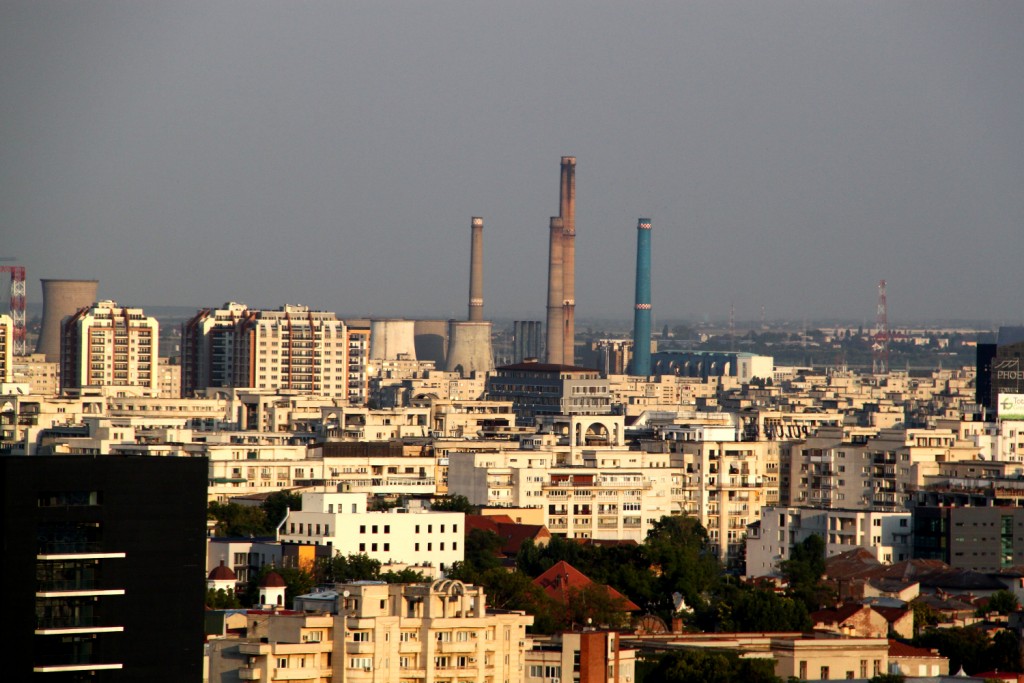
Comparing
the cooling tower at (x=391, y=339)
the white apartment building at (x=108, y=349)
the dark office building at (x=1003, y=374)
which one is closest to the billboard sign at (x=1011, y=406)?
the dark office building at (x=1003, y=374)

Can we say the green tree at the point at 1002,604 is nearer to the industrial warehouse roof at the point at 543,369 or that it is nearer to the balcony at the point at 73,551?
the balcony at the point at 73,551

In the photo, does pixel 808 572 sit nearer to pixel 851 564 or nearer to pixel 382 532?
pixel 851 564

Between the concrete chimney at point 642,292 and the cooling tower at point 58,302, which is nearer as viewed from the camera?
the cooling tower at point 58,302

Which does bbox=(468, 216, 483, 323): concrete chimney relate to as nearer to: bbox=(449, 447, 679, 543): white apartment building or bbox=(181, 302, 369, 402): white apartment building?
bbox=(181, 302, 369, 402): white apartment building

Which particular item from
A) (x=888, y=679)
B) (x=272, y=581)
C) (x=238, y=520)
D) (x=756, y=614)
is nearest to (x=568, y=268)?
(x=238, y=520)

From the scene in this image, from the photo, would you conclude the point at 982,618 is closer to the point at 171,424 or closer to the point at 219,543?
the point at 219,543

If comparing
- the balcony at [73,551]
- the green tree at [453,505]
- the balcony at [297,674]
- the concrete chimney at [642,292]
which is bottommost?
the balcony at [297,674]
